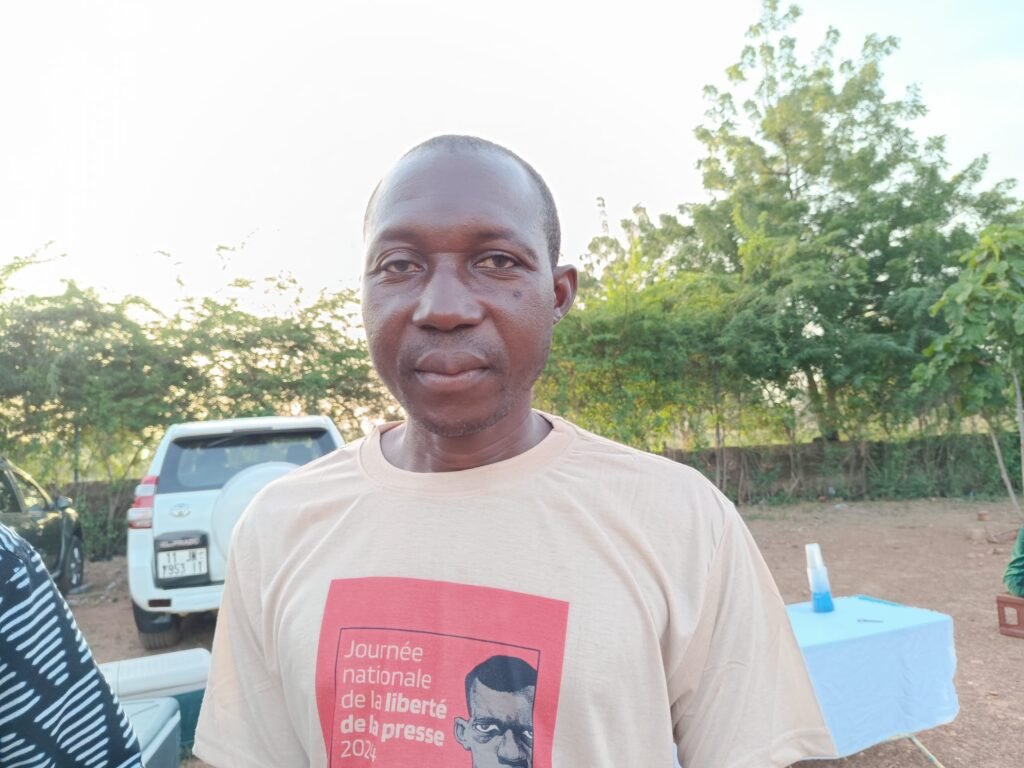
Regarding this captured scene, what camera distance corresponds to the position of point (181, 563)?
543 cm

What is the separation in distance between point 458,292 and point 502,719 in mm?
583

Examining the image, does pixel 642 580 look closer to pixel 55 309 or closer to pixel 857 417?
pixel 55 309

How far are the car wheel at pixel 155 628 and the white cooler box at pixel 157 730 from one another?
12.2ft

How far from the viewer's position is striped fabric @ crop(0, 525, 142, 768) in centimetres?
97

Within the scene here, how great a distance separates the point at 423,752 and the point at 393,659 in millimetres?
123

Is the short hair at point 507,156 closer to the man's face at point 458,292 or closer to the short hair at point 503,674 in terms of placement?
the man's face at point 458,292

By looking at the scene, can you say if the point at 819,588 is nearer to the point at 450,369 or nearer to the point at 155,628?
the point at 450,369

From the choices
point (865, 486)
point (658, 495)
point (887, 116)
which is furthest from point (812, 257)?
point (658, 495)

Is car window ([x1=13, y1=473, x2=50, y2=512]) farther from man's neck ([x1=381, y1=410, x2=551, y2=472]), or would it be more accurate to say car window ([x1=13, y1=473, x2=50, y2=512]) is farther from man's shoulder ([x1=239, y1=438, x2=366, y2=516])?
man's neck ([x1=381, y1=410, x2=551, y2=472])

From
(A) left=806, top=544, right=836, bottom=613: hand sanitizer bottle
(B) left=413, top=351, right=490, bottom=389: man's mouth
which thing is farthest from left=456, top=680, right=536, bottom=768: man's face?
(A) left=806, top=544, right=836, bottom=613: hand sanitizer bottle

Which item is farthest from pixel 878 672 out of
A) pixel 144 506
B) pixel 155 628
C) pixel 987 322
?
pixel 987 322

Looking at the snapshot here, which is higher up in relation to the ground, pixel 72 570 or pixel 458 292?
pixel 458 292

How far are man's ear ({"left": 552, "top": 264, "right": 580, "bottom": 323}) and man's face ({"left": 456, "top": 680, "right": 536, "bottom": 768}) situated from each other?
23.2 inches

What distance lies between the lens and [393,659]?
3.49 ft
